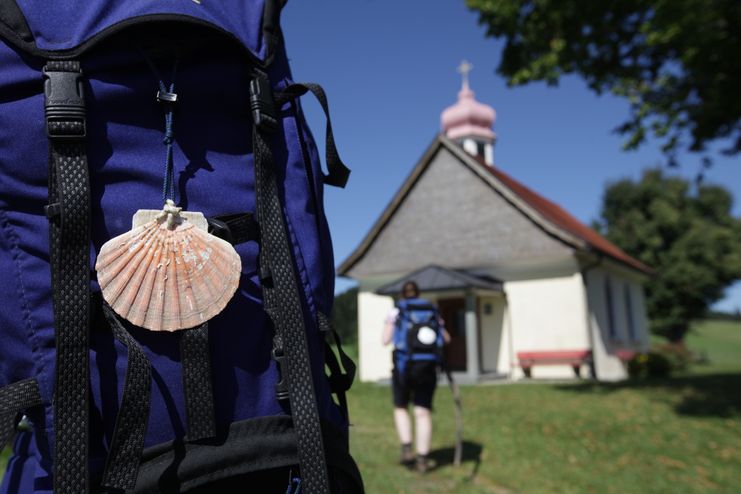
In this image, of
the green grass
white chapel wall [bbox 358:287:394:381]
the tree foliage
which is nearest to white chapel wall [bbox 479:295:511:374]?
white chapel wall [bbox 358:287:394:381]

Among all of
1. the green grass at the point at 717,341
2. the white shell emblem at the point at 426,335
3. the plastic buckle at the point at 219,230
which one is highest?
the plastic buckle at the point at 219,230

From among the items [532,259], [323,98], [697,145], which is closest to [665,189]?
[532,259]

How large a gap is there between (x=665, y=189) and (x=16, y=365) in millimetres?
42759

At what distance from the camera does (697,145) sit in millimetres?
11414

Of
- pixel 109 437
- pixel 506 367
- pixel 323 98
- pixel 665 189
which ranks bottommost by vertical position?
pixel 506 367

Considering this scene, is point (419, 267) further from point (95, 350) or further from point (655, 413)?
point (95, 350)

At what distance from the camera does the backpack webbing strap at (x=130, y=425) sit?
94 centimetres

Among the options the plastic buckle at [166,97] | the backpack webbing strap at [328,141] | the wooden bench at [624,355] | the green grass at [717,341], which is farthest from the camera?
the green grass at [717,341]

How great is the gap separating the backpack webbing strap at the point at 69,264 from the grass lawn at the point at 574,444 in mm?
5044

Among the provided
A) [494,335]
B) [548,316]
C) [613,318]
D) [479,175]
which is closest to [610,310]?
[613,318]

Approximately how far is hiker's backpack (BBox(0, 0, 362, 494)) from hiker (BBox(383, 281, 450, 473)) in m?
5.36

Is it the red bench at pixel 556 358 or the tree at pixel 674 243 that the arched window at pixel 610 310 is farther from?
the tree at pixel 674 243

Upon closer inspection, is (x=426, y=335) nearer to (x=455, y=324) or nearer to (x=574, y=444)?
(x=574, y=444)

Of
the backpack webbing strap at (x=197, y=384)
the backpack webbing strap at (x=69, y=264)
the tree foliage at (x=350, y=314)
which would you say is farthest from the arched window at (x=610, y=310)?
the backpack webbing strap at (x=69, y=264)
